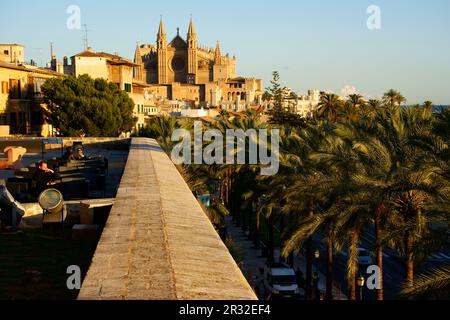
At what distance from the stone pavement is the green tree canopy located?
168 feet

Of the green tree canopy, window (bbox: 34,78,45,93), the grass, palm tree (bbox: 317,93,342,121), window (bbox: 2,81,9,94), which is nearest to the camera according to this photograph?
the grass

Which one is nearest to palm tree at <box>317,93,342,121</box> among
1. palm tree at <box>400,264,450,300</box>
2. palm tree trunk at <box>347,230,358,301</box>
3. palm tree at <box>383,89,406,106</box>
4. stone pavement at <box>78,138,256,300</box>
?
palm tree at <box>383,89,406,106</box>

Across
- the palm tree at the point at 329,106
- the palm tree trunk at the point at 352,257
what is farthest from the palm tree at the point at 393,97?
the palm tree trunk at the point at 352,257

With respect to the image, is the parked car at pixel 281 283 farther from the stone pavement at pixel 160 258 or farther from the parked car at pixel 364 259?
the stone pavement at pixel 160 258

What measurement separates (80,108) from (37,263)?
53016 millimetres

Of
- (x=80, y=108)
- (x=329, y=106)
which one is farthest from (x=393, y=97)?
(x=80, y=108)

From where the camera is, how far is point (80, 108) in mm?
60938

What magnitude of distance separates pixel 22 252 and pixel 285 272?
21540 mm

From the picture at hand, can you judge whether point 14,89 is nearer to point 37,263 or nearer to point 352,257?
point 352,257

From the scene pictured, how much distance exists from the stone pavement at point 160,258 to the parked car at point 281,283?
19.2m

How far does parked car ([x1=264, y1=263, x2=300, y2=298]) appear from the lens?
29.4 meters

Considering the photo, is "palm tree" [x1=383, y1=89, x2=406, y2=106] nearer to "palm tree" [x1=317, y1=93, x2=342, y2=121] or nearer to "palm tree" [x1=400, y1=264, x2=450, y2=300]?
"palm tree" [x1=317, y1=93, x2=342, y2=121]

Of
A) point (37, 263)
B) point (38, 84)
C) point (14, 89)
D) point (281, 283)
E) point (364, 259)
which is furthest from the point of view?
point (38, 84)
